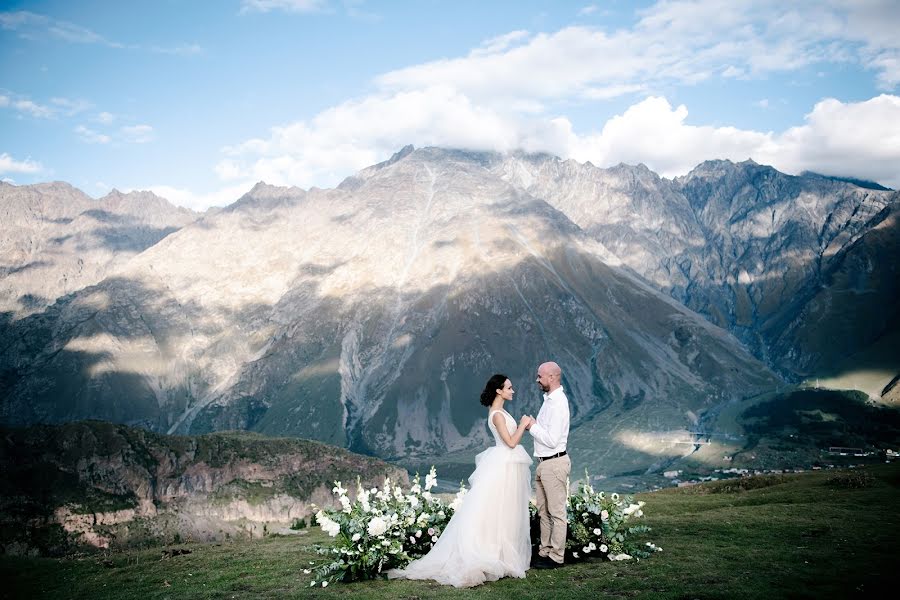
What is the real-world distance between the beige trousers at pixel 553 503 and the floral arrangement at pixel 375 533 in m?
2.70

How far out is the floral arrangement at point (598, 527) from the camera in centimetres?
1988

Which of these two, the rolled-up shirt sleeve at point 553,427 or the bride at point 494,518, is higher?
the rolled-up shirt sleeve at point 553,427

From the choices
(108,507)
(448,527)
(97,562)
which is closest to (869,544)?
(448,527)

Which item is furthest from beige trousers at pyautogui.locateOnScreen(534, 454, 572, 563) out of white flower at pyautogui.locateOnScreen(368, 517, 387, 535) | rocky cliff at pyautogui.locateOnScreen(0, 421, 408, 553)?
rocky cliff at pyautogui.locateOnScreen(0, 421, 408, 553)

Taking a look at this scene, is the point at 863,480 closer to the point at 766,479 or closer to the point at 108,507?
the point at 766,479

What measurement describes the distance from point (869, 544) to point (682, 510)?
1555 cm

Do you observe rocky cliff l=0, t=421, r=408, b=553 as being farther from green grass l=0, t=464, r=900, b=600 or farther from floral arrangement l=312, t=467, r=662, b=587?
floral arrangement l=312, t=467, r=662, b=587

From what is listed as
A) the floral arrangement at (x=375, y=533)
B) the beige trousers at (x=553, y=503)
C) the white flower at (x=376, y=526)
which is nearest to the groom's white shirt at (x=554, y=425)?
the beige trousers at (x=553, y=503)

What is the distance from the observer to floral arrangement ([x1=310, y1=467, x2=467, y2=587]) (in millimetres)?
18969

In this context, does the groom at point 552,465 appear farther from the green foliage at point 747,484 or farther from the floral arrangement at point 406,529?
the green foliage at point 747,484

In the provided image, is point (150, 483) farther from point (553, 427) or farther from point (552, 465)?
point (553, 427)

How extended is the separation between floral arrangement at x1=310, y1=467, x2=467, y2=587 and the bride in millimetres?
919

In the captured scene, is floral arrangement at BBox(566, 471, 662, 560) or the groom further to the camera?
floral arrangement at BBox(566, 471, 662, 560)

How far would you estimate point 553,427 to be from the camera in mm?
18453
